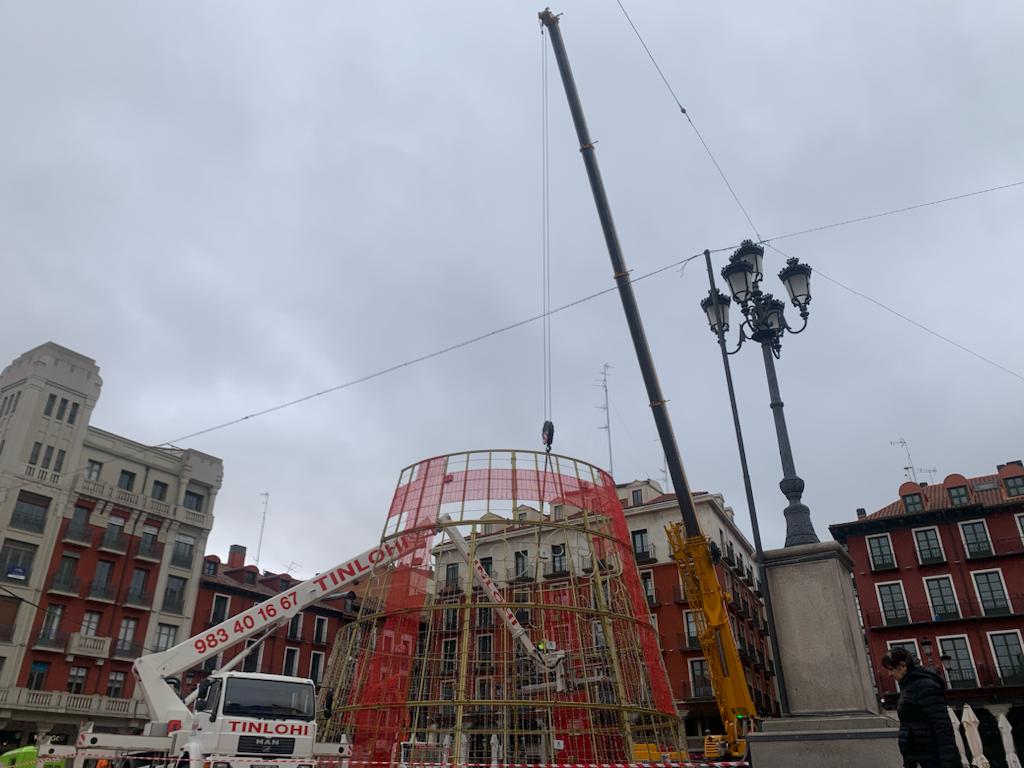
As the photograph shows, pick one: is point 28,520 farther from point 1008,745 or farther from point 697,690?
point 1008,745

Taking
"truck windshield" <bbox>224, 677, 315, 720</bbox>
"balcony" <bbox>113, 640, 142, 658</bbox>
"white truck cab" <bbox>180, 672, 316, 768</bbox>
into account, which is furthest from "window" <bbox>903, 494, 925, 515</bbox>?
"balcony" <bbox>113, 640, 142, 658</bbox>

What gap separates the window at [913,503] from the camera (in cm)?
4247

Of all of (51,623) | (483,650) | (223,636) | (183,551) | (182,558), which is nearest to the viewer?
(223,636)

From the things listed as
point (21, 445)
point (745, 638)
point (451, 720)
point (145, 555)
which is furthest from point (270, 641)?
point (451, 720)

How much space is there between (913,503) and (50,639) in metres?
46.5

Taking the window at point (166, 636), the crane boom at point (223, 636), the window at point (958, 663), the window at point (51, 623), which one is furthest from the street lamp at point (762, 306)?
the window at point (166, 636)

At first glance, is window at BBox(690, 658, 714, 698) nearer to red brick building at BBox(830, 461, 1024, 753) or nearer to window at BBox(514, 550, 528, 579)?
red brick building at BBox(830, 461, 1024, 753)

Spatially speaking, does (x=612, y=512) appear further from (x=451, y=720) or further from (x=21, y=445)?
(x=21, y=445)

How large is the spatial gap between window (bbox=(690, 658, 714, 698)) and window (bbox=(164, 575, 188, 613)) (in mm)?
28687

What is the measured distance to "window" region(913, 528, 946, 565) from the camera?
40.4 meters

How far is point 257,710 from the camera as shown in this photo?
1467 centimetres

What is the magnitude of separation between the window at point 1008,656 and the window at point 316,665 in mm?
38185

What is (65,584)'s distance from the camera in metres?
37.2

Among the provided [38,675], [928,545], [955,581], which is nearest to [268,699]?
[38,675]
